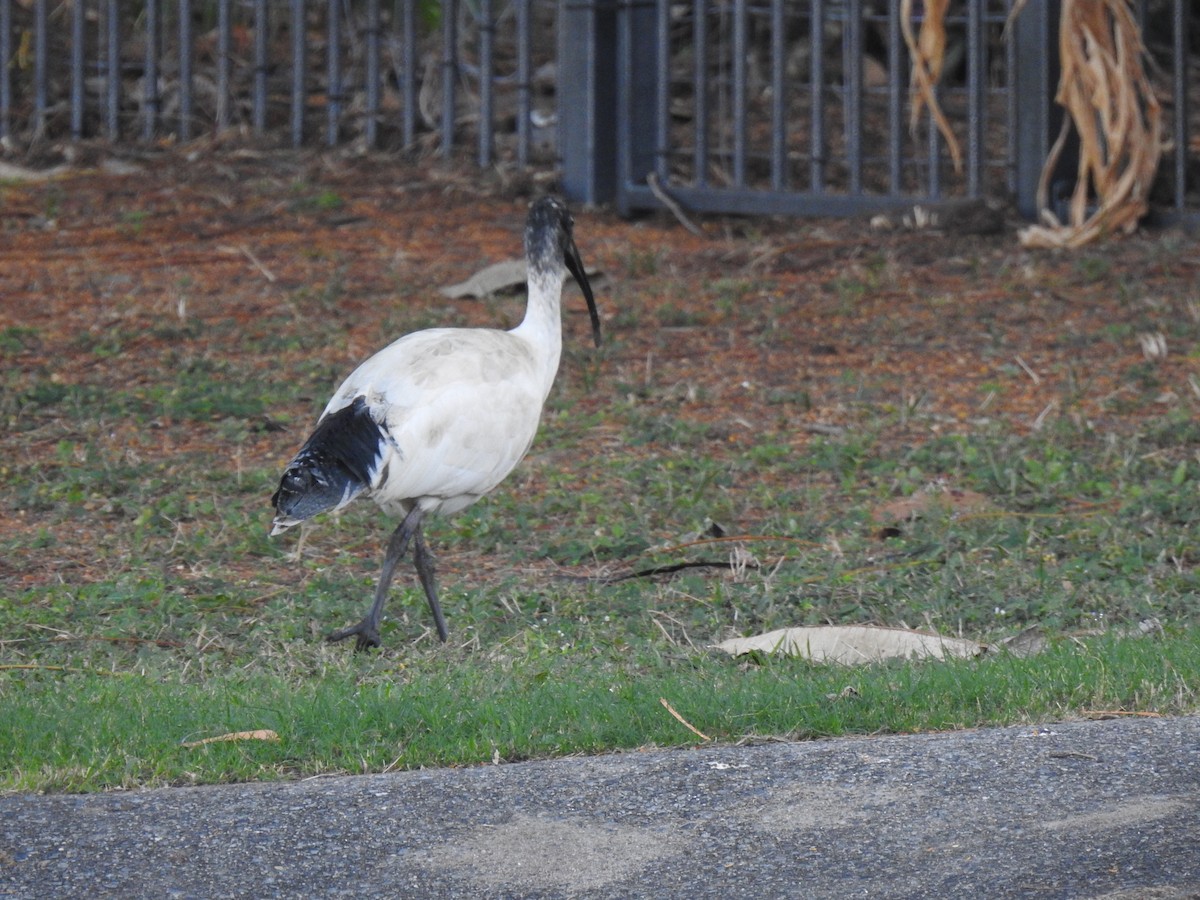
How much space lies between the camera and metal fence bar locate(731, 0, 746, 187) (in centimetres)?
1131

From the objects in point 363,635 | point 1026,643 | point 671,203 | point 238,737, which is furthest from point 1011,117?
point 238,737

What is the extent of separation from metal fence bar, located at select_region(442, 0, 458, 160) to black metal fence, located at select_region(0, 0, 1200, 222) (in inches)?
0.6

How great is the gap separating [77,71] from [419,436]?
8.55 meters

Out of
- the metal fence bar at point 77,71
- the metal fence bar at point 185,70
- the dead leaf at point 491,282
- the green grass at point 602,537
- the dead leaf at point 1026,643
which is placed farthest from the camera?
the metal fence bar at point 77,71

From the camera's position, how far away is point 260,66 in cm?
1314

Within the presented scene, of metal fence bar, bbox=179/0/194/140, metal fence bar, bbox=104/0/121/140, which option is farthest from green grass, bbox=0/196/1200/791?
metal fence bar, bbox=104/0/121/140

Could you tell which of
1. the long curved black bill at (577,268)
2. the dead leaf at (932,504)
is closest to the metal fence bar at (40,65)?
the long curved black bill at (577,268)

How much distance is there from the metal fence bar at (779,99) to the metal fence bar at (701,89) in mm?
420

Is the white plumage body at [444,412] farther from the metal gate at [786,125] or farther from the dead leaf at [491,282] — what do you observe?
the metal gate at [786,125]

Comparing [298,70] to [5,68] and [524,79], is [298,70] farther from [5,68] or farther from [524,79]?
[5,68]

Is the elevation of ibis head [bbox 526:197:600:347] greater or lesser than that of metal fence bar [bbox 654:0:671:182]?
lesser

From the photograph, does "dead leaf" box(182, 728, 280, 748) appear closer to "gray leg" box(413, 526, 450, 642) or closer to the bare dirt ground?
"gray leg" box(413, 526, 450, 642)

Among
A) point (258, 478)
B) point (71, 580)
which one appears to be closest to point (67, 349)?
point (258, 478)

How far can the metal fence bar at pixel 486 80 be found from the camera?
12.2 m
